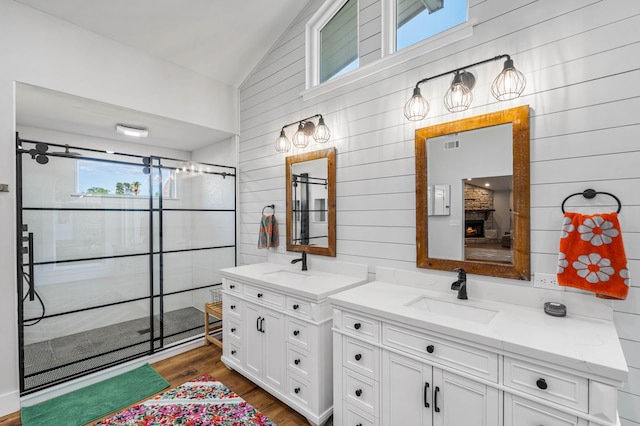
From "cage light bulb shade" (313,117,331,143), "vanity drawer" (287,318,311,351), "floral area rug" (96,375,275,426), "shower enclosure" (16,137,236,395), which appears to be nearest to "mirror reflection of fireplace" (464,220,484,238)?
"vanity drawer" (287,318,311,351)

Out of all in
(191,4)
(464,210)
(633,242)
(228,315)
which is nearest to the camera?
(633,242)

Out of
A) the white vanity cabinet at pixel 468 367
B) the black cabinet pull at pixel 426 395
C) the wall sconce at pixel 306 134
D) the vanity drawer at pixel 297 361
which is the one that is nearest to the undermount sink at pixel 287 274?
the vanity drawer at pixel 297 361

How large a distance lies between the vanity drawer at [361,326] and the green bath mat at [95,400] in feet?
6.19

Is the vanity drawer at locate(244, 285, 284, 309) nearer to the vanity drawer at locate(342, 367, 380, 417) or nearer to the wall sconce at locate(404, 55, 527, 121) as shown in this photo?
the vanity drawer at locate(342, 367, 380, 417)

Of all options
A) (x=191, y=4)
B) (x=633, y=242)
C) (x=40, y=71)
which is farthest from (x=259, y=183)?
(x=633, y=242)

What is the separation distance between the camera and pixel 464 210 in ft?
6.56

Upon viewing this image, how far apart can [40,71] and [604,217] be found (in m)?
3.91

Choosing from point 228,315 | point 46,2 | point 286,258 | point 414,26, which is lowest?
point 228,315

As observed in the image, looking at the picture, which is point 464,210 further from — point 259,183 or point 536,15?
point 259,183

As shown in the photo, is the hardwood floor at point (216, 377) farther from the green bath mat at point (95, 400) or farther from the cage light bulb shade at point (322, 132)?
the cage light bulb shade at point (322, 132)

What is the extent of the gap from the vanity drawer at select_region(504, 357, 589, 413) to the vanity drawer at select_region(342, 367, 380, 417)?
733 millimetres

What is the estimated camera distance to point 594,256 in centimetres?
148

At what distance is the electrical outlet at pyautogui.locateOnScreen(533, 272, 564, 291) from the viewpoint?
5.42 feet

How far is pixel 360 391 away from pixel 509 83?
1.97 meters
